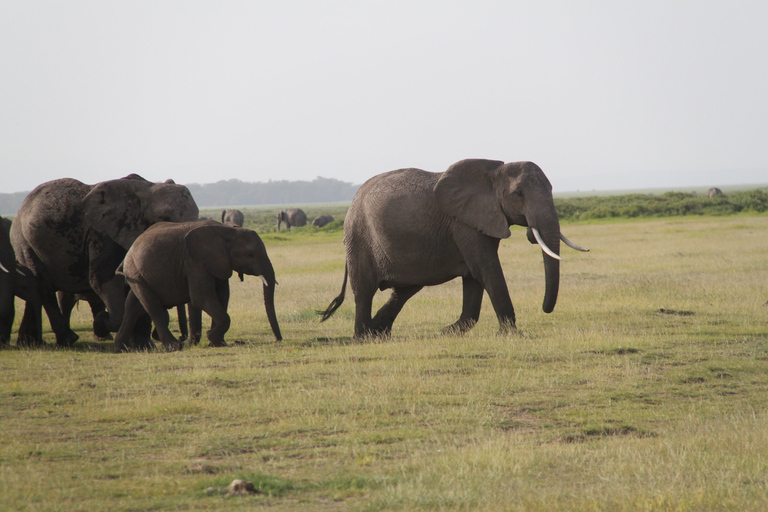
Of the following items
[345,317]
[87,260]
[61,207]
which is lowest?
[345,317]

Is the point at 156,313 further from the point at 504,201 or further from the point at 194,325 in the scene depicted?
the point at 504,201

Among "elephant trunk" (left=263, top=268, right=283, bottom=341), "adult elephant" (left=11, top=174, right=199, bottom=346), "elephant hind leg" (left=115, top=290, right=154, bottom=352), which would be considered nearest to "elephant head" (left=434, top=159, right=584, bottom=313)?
"elephant trunk" (left=263, top=268, right=283, bottom=341)

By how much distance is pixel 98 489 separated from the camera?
19.3ft

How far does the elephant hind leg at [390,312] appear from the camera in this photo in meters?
13.6

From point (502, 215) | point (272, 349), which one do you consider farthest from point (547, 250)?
point (272, 349)

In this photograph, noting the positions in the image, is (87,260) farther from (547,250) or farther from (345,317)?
(547,250)

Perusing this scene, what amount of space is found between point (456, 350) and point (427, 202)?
2712 mm

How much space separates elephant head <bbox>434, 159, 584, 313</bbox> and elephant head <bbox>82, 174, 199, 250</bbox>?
4502 mm

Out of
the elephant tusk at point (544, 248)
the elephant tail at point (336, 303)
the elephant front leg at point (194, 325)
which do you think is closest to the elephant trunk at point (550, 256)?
the elephant tusk at point (544, 248)

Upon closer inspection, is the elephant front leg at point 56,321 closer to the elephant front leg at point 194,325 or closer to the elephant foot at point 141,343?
the elephant foot at point 141,343

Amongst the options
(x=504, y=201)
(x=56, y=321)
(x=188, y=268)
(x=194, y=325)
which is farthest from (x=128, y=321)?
(x=504, y=201)

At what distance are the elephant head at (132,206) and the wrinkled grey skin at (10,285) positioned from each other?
129 centimetres

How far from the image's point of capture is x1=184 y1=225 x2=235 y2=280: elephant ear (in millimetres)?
12617

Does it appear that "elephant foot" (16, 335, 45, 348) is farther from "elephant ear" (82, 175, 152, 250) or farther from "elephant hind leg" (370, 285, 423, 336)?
"elephant hind leg" (370, 285, 423, 336)
